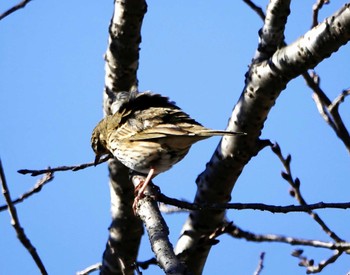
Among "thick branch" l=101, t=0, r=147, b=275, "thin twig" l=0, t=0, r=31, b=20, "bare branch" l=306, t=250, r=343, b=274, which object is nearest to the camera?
"thin twig" l=0, t=0, r=31, b=20

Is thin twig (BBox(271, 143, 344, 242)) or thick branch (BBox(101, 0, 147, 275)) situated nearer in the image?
thin twig (BBox(271, 143, 344, 242))

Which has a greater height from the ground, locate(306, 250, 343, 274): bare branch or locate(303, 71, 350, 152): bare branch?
locate(303, 71, 350, 152): bare branch

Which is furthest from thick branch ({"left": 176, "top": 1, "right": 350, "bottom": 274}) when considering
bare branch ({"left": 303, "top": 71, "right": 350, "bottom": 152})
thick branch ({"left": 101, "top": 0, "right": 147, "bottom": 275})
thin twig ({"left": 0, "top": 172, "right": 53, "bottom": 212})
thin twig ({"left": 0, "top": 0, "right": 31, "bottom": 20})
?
thin twig ({"left": 0, "top": 0, "right": 31, "bottom": 20})

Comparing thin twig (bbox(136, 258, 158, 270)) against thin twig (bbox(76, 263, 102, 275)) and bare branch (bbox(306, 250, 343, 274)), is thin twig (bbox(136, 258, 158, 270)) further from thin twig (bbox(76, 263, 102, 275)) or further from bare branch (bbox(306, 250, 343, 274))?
thin twig (bbox(76, 263, 102, 275))

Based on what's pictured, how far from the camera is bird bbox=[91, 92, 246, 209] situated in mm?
6039

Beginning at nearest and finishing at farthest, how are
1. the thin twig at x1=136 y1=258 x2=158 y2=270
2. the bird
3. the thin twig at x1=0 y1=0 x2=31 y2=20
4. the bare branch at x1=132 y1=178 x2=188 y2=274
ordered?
the bare branch at x1=132 y1=178 x2=188 y2=274 < the thin twig at x1=136 y1=258 x2=158 y2=270 < the thin twig at x1=0 y1=0 x2=31 y2=20 < the bird

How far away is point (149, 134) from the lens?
6.34 m

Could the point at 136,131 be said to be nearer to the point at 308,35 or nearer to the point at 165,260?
the point at 308,35

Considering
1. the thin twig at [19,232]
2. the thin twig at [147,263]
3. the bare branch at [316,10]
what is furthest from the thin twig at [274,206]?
the bare branch at [316,10]

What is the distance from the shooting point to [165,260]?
12.8 feet

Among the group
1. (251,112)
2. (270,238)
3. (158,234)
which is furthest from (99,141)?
(158,234)

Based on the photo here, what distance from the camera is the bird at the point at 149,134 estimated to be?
19.8ft

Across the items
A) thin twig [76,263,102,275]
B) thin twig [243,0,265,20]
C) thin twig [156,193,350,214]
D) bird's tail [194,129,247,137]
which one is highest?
thin twig [243,0,265,20]

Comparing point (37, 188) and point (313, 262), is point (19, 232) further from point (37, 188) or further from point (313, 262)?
point (313, 262)
